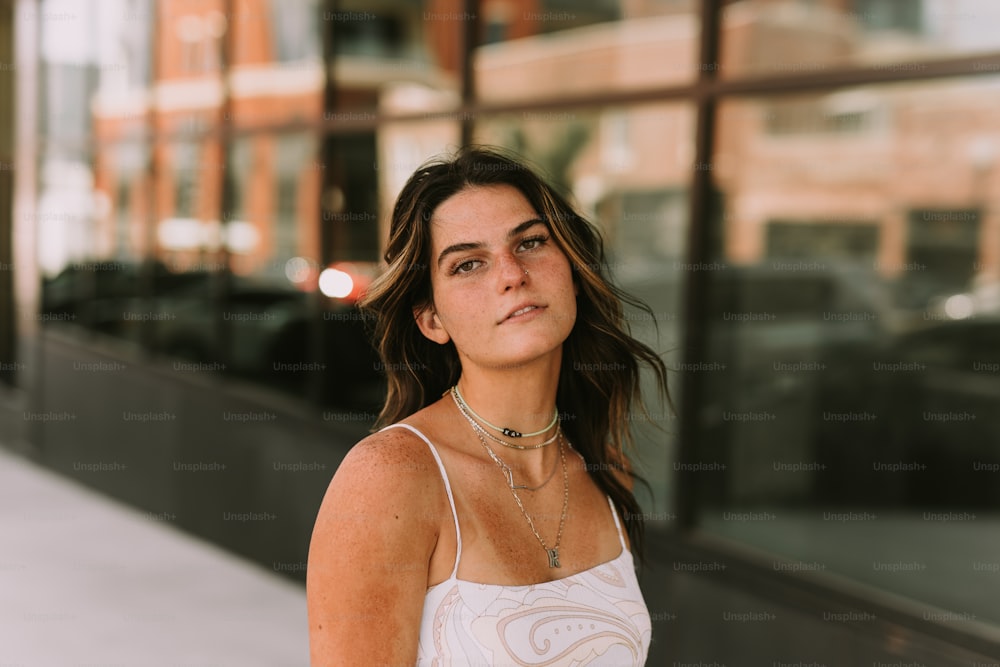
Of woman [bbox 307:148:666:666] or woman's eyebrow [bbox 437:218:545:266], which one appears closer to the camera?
woman [bbox 307:148:666:666]

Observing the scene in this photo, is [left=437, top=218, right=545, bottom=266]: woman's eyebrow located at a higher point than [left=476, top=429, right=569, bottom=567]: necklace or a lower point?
higher

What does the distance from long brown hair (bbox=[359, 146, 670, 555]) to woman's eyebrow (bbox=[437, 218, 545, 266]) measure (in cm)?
4

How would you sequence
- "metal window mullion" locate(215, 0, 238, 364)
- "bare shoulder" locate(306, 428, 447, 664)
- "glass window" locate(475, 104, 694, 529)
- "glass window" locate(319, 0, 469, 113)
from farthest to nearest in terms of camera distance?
"metal window mullion" locate(215, 0, 238, 364)
"glass window" locate(319, 0, 469, 113)
"glass window" locate(475, 104, 694, 529)
"bare shoulder" locate(306, 428, 447, 664)

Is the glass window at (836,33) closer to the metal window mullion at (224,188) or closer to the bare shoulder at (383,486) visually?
the bare shoulder at (383,486)

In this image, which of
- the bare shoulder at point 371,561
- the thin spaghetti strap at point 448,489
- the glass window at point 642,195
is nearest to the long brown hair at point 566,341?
the thin spaghetti strap at point 448,489

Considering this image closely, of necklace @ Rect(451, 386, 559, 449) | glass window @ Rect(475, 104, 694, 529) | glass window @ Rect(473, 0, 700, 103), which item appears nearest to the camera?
necklace @ Rect(451, 386, 559, 449)

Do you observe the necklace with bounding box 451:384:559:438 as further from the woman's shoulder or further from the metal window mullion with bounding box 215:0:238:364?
the metal window mullion with bounding box 215:0:238:364

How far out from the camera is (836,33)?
429 centimetres

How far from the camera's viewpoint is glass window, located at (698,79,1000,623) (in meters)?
4.01

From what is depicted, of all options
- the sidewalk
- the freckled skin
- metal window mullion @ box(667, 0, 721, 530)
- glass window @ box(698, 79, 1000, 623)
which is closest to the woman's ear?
the freckled skin

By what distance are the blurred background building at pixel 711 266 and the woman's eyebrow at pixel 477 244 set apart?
2.86 feet

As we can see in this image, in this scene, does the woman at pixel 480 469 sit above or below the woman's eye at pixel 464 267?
below

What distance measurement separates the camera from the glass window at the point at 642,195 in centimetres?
439

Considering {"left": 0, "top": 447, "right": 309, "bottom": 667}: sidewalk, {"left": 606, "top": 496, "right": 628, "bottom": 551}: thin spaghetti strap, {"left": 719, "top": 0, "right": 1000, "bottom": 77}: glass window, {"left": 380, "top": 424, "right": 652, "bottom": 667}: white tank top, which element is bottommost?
{"left": 0, "top": 447, "right": 309, "bottom": 667}: sidewalk
